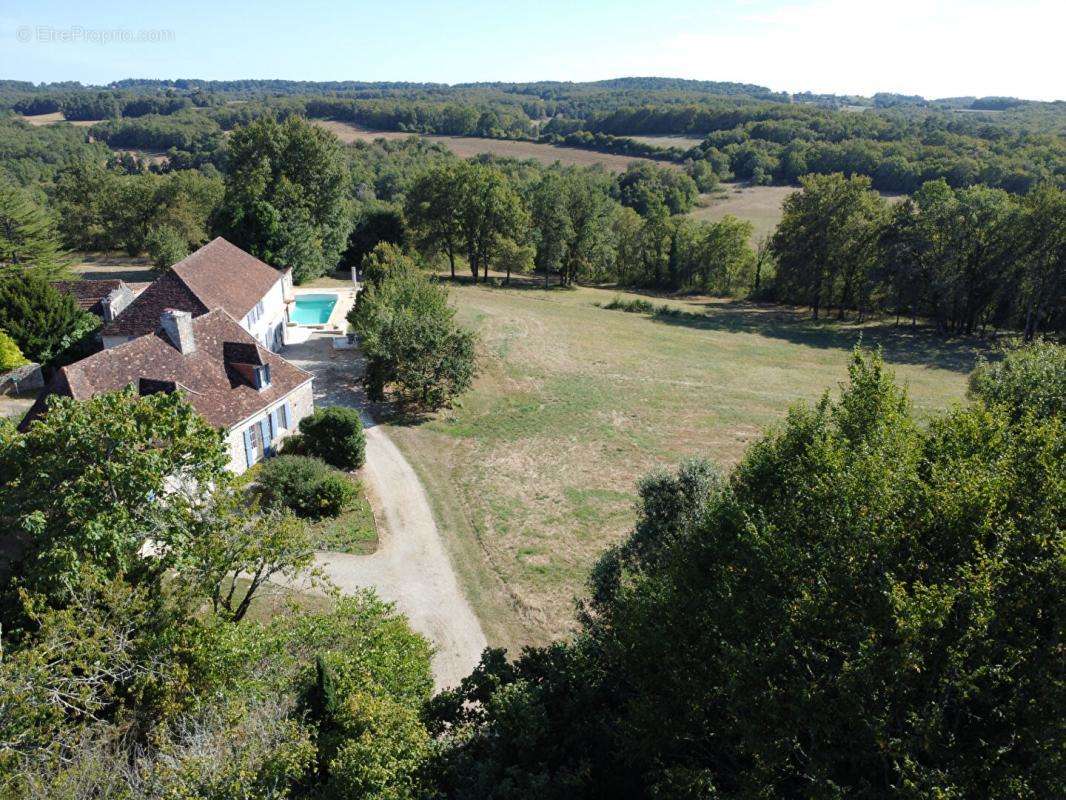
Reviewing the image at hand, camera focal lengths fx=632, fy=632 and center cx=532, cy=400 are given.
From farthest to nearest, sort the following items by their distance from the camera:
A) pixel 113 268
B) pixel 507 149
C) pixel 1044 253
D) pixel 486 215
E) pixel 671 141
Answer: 1. pixel 671 141
2. pixel 507 149
3. pixel 486 215
4. pixel 113 268
5. pixel 1044 253

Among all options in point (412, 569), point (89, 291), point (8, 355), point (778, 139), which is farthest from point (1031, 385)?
point (778, 139)

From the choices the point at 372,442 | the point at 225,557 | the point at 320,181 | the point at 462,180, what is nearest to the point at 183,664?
the point at 225,557

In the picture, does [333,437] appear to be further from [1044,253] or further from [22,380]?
[1044,253]

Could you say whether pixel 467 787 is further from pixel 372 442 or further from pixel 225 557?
pixel 372 442

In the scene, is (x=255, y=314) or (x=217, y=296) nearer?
(x=217, y=296)

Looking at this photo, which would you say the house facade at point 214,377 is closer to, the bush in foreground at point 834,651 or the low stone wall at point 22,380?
the low stone wall at point 22,380

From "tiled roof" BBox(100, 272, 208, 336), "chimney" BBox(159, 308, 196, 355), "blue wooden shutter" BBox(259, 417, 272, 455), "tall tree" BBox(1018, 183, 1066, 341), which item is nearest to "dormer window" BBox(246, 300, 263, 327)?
"tiled roof" BBox(100, 272, 208, 336)
